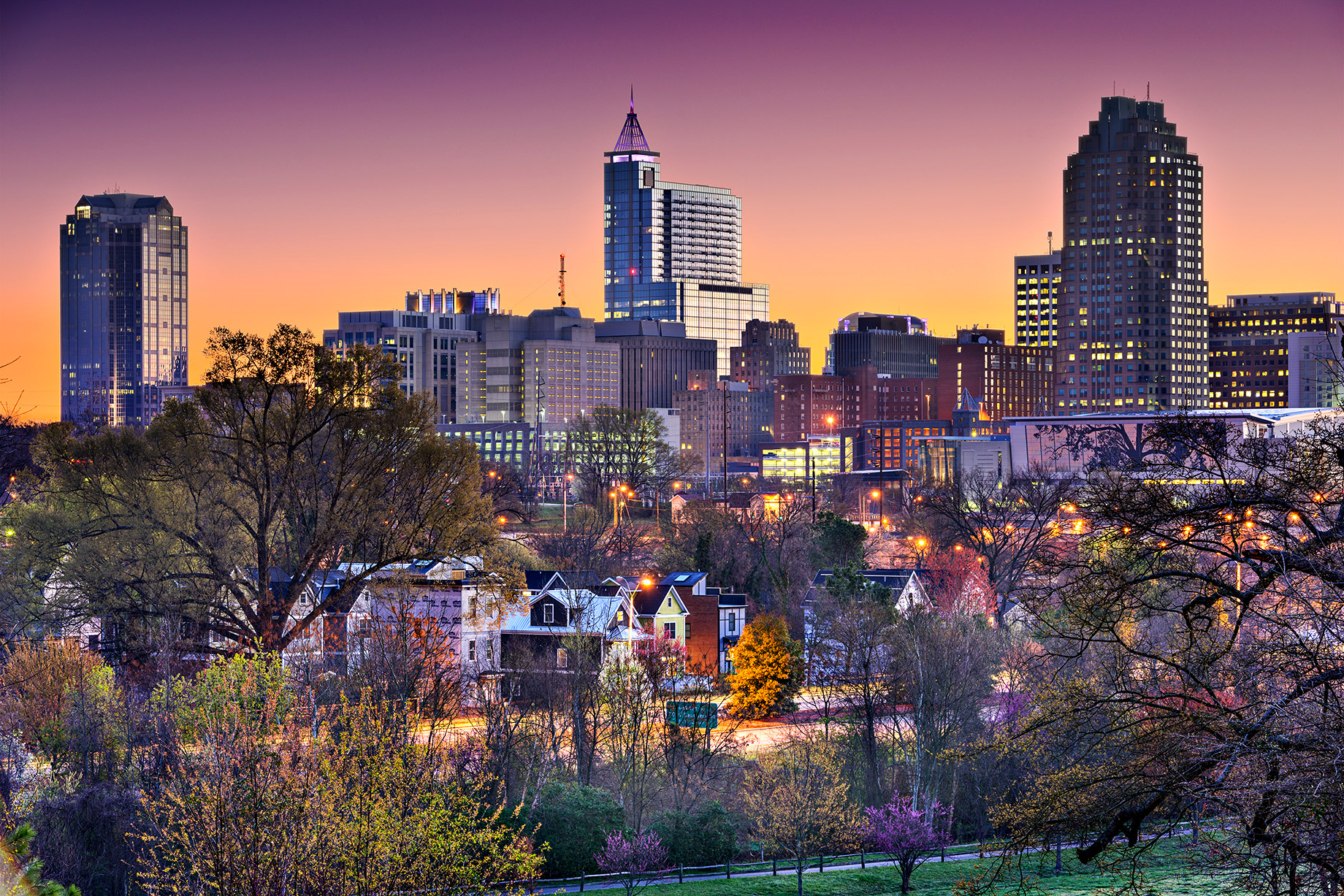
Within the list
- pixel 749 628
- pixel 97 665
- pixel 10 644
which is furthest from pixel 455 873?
pixel 749 628

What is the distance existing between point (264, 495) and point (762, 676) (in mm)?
23259

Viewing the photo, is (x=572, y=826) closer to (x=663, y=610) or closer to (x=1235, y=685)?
(x=663, y=610)

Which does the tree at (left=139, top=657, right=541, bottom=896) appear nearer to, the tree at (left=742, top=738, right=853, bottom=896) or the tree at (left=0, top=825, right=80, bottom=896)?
the tree at (left=0, top=825, right=80, bottom=896)

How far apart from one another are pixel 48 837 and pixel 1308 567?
97.3 ft

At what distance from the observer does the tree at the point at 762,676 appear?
5538 cm

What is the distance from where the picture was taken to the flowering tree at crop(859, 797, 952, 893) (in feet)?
119

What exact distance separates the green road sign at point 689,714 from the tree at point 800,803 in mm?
2668

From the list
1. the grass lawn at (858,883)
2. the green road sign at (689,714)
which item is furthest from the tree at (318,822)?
the green road sign at (689,714)

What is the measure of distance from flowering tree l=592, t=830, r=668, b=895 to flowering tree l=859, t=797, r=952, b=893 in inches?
252

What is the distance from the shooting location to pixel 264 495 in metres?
40.4

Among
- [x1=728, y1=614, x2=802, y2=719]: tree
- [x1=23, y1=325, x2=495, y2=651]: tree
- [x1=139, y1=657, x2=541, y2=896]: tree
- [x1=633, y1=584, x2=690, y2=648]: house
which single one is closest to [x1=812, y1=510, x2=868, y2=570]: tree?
[x1=633, y1=584, x2=690, y2=648]: house

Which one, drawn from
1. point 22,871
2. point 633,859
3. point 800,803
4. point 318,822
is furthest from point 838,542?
point 22,871

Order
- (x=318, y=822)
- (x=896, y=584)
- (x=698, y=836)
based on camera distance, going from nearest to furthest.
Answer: (x=318, y=822), (x=698, y=836), (x=896, y=584)

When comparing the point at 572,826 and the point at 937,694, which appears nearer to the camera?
the point at 572,826
